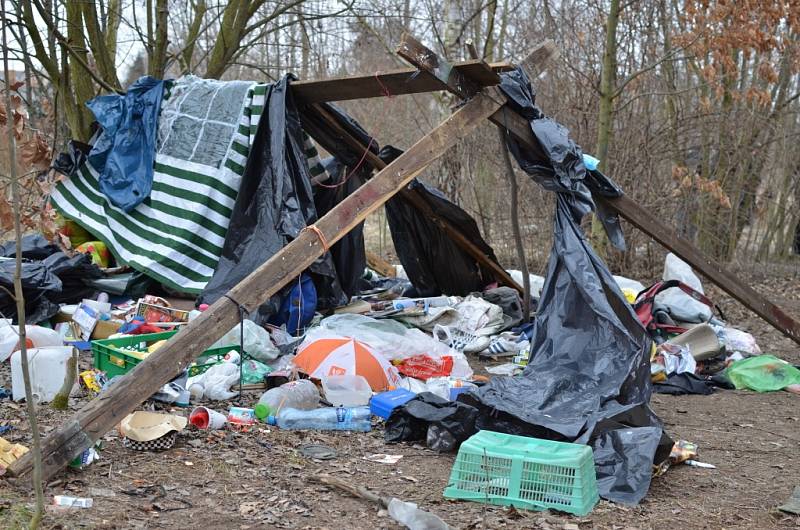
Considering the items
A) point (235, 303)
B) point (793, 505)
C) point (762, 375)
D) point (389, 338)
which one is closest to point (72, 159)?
point (389, 338)

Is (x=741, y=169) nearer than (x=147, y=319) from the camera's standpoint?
No

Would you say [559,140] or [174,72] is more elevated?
Answer: [174,72]

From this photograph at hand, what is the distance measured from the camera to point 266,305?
6.33 metres

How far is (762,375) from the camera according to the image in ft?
20.3

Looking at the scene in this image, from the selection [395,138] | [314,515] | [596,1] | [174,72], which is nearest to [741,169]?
[596,1]

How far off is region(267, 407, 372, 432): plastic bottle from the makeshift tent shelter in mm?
699

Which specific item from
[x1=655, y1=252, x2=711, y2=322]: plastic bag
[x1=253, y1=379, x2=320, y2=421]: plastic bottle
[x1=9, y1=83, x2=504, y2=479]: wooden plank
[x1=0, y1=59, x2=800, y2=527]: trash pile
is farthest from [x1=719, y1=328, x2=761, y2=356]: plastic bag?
[x1=253, y1=379, x2=320, y2=421]: plastic bottle

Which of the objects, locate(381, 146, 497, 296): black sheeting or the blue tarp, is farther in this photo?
locate(381, 146, 497, 296): black sheeting

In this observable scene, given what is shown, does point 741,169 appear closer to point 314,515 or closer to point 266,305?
point 266,305

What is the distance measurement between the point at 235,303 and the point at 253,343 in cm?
144

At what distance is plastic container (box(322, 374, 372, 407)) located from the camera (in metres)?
5.01

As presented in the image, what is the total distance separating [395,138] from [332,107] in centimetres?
682

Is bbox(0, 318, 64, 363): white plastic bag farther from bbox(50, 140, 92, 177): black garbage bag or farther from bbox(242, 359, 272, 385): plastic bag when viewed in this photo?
bbox(50, 140, 92, 177): black garbage bag

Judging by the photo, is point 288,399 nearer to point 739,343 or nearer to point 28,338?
point 28,338
